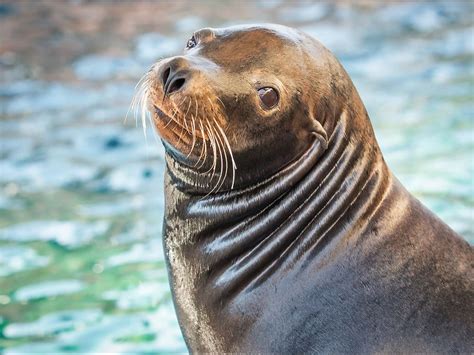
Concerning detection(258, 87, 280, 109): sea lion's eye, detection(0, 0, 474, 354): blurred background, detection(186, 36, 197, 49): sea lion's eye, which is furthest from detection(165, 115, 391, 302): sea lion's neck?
detection(0, 0, 474, 354): blurred background

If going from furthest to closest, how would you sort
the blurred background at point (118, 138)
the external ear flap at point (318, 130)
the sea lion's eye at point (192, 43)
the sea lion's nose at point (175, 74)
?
the blurred background at point (118, 138) → the sea lion's eye at point (192, 43) → the external ear flap at point (318, 130) → the sea lion's nose at point (175, 74)

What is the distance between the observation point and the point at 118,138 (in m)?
10.5

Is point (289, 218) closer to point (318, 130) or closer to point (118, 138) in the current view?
point (318, 130)

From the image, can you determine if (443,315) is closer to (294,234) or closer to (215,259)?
(294,234)

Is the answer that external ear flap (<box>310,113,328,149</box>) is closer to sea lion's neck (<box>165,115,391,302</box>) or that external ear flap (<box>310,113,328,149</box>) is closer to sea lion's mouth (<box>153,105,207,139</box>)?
sea lion's neck (<box>165,115,391,302</box>)

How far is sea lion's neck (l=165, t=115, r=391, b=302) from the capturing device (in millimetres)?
4055

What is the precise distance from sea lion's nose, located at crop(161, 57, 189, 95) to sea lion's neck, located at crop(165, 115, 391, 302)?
49 centimetres

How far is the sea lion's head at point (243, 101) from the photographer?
12.7 ft

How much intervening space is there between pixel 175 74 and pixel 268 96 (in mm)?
354

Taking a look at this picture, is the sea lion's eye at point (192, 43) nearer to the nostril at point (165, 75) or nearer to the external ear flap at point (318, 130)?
the nostril at point (165, 75)

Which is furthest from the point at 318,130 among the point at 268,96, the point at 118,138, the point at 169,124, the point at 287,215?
the point at 118,138

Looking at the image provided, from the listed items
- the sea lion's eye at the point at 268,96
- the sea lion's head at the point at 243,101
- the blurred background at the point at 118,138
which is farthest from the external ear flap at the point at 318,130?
the blurred background at the point at 118,138

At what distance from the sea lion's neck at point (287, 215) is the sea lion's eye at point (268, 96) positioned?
243 millimetres

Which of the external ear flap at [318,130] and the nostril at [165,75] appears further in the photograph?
the external ear flap at [318,130]
